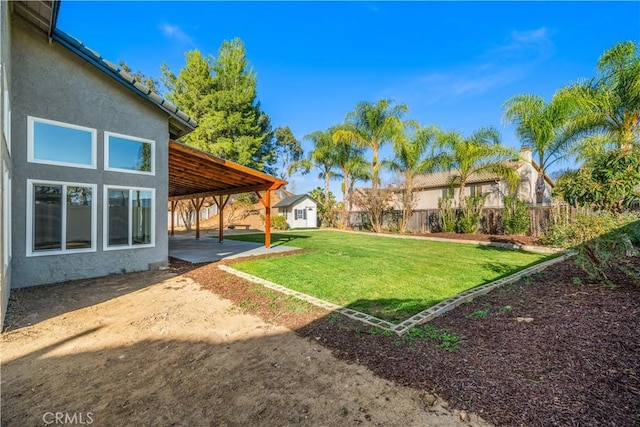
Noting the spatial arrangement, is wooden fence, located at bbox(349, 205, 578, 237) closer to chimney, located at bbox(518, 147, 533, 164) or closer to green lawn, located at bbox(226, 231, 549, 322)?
chimney, located at bbox(518, 147, 533, 164)

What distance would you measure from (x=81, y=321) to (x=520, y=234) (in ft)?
53.3

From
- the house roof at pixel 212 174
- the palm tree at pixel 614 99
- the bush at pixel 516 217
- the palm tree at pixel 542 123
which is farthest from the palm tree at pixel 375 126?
the house roof at pixel 212 174

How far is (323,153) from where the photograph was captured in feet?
84.0

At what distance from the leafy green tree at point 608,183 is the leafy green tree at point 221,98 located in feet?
80.7

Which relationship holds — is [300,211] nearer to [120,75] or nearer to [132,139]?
[132,139]

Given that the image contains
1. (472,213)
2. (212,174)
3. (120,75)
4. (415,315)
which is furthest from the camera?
(472,213)

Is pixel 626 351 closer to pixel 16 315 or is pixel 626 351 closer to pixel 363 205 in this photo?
pixel 16 315

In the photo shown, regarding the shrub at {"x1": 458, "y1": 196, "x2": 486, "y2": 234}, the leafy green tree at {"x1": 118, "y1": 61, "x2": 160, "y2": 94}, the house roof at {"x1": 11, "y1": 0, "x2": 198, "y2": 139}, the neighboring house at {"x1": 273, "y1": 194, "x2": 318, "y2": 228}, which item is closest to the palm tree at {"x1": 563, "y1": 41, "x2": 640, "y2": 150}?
the shrub at {"x1": 458, "y1": 196, "x2": 486, "y2": 234}

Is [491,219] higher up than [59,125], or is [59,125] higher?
[59,125]

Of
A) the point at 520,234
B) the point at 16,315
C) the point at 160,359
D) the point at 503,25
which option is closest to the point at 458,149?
the point at 520,234

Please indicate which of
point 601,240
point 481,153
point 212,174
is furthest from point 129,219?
point 481,153

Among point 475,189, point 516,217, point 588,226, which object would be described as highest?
point 475,189

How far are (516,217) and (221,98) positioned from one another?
25.0 meters

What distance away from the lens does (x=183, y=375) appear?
294 cm
